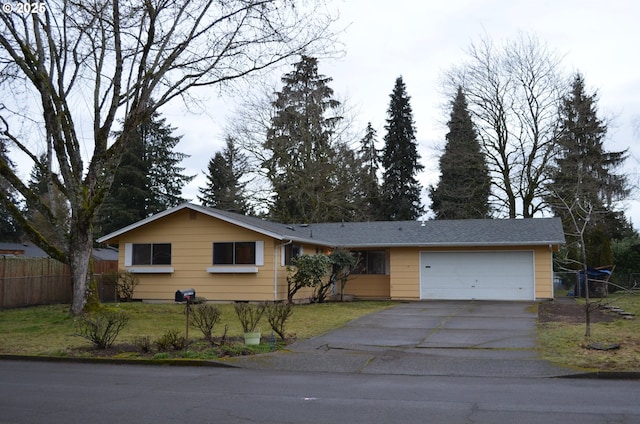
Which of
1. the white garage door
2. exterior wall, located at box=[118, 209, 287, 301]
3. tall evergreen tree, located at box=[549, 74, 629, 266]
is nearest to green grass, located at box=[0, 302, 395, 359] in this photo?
exterior wall, located at box=[118, 209, 287, 301]

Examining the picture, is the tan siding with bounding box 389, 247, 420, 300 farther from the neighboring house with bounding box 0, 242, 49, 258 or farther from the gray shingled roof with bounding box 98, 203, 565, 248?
the neighboring house with bounding box 0, 242, 49, 258

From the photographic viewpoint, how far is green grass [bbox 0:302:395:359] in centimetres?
1193

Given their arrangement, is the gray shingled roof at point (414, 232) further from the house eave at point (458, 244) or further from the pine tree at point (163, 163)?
the pine tree at point (163, 163)

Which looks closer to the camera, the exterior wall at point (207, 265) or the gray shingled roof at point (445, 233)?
the exterior wall at point (207, 265)

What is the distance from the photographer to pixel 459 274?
81.9 feet

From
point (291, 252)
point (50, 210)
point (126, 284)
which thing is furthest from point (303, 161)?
point (50, 210)

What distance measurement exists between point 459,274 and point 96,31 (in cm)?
1618

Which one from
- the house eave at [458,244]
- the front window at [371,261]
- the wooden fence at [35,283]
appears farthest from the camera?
the front window at [371,261]

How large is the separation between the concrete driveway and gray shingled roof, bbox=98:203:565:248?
21.2 ft

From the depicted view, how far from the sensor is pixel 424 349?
38.9 feet

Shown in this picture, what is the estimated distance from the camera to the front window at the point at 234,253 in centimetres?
2219

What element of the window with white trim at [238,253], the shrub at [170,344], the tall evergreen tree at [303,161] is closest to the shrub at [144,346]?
the shrub at [170,344]

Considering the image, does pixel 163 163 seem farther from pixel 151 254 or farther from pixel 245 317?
pixel 245 317

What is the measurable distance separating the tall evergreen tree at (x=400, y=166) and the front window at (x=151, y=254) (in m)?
23.2
